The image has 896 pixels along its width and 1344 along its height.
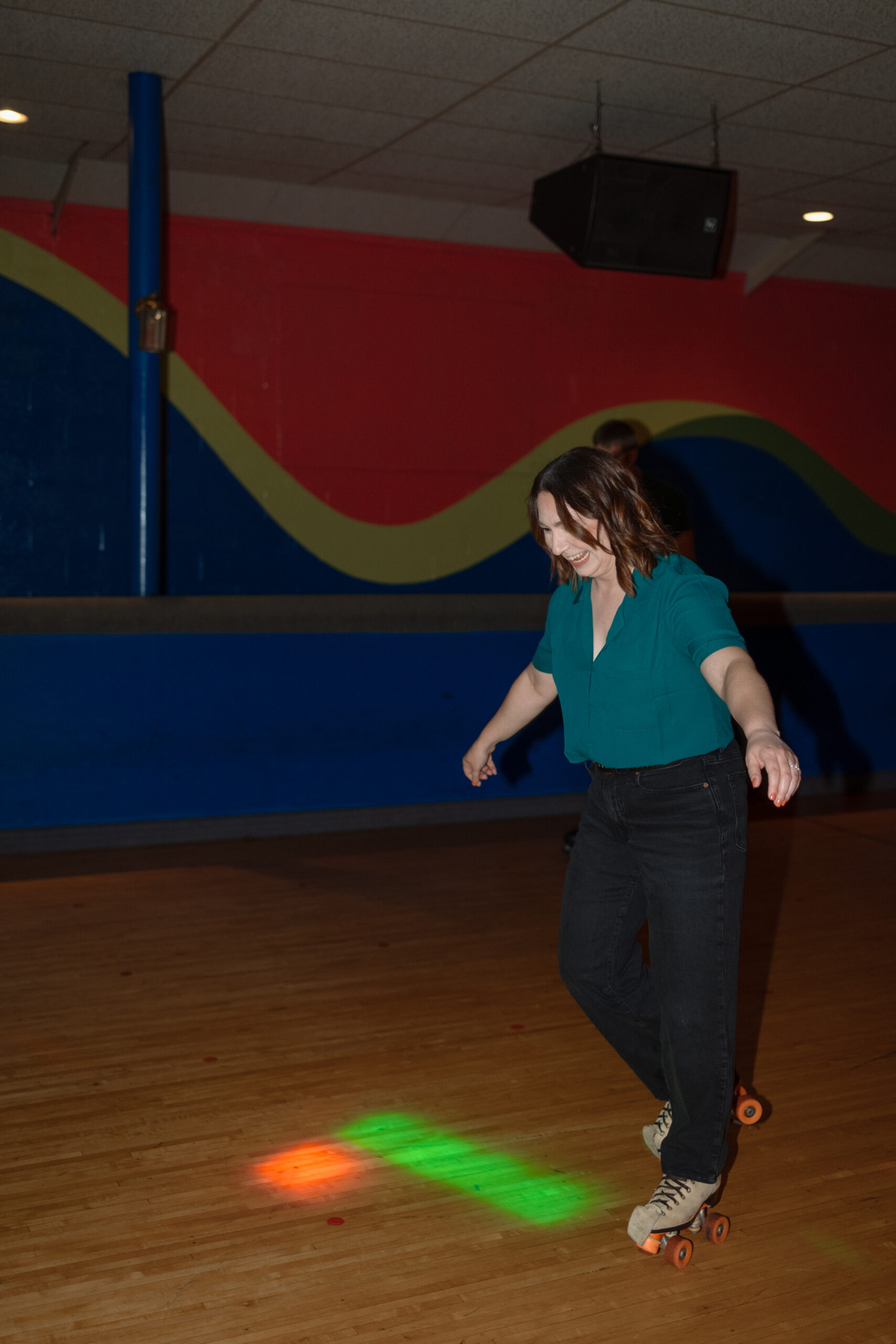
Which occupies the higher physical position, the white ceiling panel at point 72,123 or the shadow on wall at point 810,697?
the white ceiling panel at point 72,123

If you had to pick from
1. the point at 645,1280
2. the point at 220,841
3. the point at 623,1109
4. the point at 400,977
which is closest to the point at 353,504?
the point at 220,841

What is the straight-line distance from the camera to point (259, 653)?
16.0 feet

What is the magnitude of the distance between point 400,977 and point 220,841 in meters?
1.70

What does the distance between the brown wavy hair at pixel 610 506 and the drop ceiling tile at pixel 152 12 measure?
2.91 metres

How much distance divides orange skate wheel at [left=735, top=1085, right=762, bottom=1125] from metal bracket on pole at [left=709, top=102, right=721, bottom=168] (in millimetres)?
4073

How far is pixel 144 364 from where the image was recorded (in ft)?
16.3

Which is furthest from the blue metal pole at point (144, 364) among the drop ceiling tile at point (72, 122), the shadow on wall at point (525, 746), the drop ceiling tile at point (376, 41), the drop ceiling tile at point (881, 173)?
the drop ceiling tile at point (881, 173)

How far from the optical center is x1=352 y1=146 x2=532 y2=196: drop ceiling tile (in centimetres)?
580

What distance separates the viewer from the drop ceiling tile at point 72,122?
199 inches

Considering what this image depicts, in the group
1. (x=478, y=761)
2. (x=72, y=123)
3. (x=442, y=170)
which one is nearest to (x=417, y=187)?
(x=442, y=170)

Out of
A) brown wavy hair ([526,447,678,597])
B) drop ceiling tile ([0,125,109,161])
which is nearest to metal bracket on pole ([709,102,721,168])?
drop ceiling tile ([0,125,109,161])

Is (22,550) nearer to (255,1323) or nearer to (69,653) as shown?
(69,653)

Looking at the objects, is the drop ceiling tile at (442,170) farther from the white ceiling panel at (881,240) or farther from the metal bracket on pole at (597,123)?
the white ceiling panel at (881,240)

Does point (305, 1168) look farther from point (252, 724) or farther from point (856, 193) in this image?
point (856, 193)
